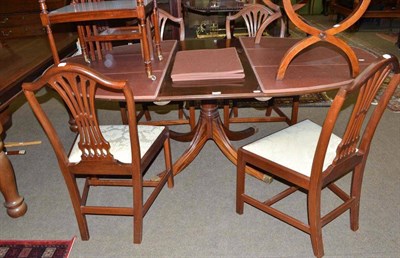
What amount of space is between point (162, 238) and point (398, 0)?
546cm

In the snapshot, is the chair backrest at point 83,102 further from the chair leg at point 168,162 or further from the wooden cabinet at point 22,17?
the wooden cabinet at point 22,17

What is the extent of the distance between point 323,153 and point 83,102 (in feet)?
3.33

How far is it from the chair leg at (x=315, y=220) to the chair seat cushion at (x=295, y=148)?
0.35 ft

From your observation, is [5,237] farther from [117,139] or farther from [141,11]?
[141,11]

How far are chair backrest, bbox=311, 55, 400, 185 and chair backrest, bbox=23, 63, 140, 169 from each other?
2.59 ft

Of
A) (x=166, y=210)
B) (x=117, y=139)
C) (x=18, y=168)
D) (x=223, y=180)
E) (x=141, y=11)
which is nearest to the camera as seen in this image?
(x=141, y=11)

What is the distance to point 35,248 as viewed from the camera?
70.7 inches

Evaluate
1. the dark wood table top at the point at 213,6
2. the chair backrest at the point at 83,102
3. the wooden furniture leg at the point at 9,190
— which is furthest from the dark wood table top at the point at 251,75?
the dark wood table top at the point at 213,6

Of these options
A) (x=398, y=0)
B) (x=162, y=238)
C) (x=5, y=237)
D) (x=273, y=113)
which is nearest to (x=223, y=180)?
(x=162, y=238)

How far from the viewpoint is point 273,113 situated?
3.14 meters

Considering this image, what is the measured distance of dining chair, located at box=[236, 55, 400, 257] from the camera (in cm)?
130

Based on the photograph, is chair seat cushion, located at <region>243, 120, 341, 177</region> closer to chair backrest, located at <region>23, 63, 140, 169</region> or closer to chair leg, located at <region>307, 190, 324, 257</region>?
chair leg, located at <region>307, 190, 324, 257</region>

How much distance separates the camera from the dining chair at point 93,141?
1318 mm

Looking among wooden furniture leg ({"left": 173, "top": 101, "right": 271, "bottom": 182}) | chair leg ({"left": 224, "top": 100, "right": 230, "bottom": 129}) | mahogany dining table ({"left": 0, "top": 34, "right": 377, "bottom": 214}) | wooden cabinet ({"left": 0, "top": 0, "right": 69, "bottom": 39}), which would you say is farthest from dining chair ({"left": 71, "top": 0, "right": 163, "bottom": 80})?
wooden cabinet ({"left": 0, "top": 0, "right": 69, "bottom": 39})
